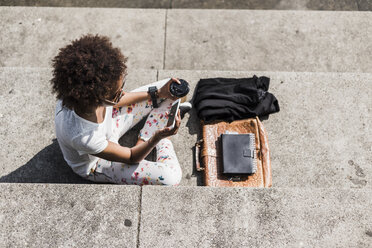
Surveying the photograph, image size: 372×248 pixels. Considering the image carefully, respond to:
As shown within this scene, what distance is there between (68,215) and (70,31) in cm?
277

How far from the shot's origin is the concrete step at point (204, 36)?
4.11 meters

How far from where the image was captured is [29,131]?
299 centimetres

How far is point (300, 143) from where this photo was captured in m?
3.07

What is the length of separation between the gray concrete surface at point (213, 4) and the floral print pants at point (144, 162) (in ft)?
6.96

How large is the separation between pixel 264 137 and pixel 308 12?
2301mm

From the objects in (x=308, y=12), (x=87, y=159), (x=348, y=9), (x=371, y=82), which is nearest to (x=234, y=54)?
(x=308, y=12)

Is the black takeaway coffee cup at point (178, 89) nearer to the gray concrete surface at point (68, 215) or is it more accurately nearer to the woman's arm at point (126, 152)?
the woman's arm at point (126, 152)

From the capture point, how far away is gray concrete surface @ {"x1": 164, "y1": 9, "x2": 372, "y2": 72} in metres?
4.11

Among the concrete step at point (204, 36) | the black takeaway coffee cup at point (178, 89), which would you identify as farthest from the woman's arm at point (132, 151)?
the concrete step at point (204, 36)

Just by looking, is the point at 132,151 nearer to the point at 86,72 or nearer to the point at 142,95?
the point at 142,95

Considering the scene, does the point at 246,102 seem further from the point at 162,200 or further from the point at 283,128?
the point at 162,200

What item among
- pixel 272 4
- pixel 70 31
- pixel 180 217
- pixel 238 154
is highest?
pixel 272 4

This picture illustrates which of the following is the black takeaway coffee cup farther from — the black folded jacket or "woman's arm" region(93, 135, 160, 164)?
"woman's arm" region(93, 135, 160, 164)

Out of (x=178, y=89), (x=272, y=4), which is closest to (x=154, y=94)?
(x=178, y=89)
